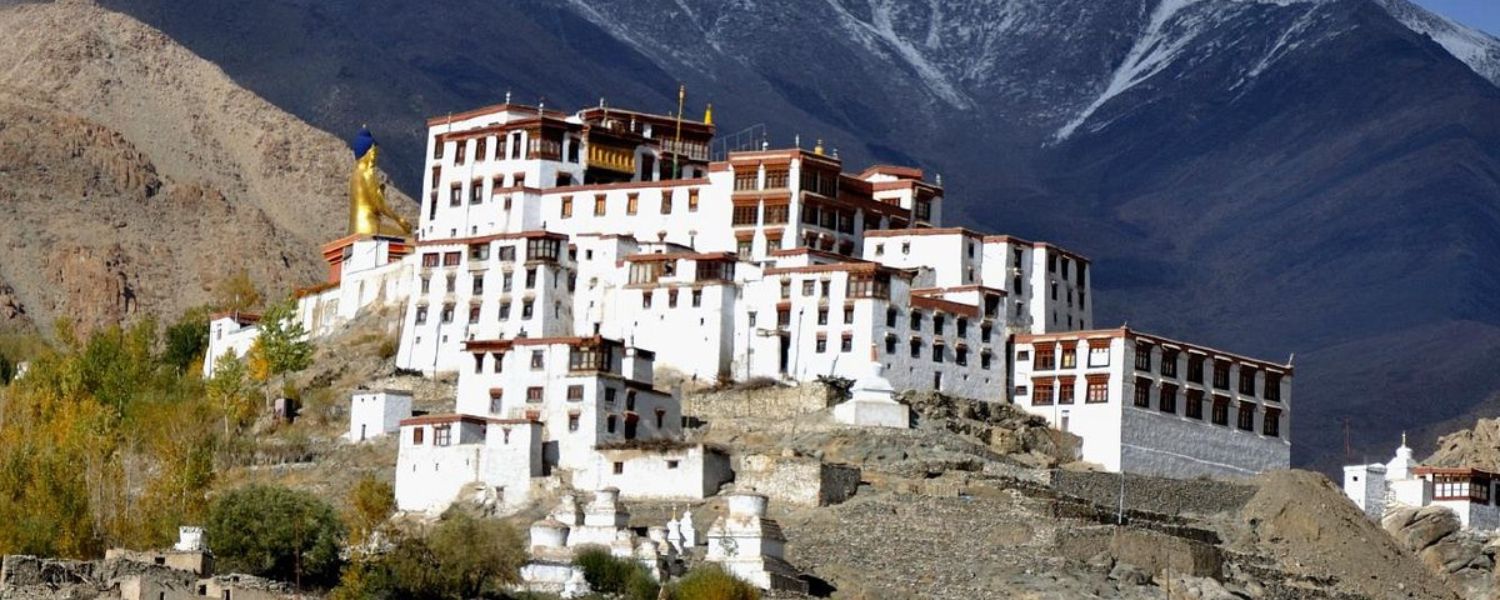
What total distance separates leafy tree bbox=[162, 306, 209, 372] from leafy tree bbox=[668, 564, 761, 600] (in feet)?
142

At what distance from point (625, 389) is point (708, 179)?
15.9 metres

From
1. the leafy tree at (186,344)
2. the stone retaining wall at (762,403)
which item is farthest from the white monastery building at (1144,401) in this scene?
the leafy tree at (186,344)

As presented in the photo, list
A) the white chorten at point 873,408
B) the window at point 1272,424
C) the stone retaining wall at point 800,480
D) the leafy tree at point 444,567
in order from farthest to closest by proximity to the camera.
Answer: the window at point 1272,424 → the white chorten at point 873,408 → the stone retaining wall at point 800,480 → the leafy tree at point 444,567

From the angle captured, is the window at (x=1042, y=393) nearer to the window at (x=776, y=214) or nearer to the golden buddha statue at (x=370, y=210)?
the window at (x=776, y=214)

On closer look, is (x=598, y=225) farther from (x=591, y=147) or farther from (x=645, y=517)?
(x=645, y=517)

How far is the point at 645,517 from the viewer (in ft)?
301

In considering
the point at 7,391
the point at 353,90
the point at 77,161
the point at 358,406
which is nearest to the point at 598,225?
the point at 358,406

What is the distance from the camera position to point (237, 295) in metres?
135

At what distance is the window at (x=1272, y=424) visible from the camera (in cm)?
11000

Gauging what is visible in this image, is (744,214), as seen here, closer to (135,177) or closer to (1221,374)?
A: (1221,374)

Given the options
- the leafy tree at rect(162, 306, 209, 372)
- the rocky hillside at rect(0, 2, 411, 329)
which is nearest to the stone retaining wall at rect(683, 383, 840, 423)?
the leafy tree at rect(162, 306, 209, 372)

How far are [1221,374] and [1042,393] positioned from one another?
6842mm

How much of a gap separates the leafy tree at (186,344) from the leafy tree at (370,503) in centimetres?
2376

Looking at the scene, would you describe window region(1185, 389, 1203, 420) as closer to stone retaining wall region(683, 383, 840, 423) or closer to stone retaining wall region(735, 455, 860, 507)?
stone retaining wall region(683, 383, 840, 423)
